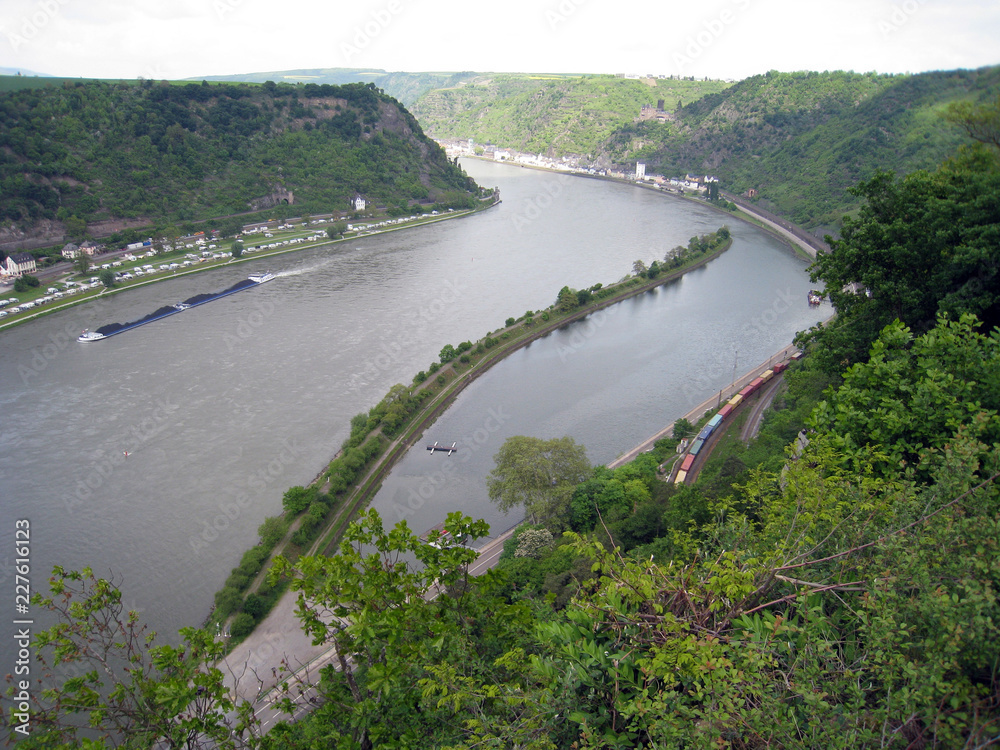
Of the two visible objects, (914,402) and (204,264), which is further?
(204,264)

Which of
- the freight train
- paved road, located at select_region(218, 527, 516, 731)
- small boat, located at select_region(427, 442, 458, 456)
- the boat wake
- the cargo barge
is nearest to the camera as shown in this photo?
paved road, located at select_region(218, 527, 516, 731)

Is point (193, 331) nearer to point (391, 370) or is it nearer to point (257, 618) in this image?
point (391, 370)

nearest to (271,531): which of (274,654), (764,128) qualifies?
(274,654)

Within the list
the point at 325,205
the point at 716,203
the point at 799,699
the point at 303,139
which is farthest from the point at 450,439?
the point at 716,203

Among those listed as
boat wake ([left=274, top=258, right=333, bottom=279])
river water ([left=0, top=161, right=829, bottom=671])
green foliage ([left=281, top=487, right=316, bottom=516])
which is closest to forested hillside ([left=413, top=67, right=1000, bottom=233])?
river water ([left=0, top=161, right=829, bottom=671])

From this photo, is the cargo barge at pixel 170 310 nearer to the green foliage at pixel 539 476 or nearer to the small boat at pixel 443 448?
the small boat at pixel 443 448

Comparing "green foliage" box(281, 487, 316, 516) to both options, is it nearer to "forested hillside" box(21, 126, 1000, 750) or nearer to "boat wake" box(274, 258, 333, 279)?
"forested hillside" box(21, 126, 1000, 750)

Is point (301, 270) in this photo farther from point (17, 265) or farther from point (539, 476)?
point (539, 476)
